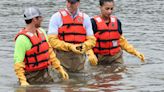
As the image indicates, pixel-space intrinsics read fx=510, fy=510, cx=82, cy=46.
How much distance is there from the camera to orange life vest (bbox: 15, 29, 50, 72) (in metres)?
9.67

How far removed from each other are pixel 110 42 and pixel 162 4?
1756 cm

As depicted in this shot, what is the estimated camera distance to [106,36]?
12266mm

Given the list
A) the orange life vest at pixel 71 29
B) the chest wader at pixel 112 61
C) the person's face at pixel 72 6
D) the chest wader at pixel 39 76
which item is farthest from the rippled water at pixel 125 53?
the person's face at pixel 72 6

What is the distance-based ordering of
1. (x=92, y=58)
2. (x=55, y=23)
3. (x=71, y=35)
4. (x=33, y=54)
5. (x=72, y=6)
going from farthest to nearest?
(x=92, y=58) < (x=71, y=35) < (x=55, y=23) < (x=72, y=6) < (x=33, y=54)

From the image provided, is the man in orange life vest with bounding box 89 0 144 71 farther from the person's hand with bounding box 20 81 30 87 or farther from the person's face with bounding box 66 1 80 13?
the person's hand with bounding box 20 81 30 87

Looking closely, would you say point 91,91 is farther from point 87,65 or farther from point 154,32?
point 154,32

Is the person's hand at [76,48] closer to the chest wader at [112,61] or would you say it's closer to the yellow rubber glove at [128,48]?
the chest wader at [112,61]

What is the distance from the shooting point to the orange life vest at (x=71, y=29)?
1085 centimetres

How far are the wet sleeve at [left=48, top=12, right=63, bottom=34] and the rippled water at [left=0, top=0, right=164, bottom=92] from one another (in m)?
1.10

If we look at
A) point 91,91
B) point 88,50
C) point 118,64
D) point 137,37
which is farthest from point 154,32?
point 91,91

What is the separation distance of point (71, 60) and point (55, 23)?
87cm

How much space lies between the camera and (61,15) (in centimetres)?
1080

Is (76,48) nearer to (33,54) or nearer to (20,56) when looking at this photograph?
(33,54)

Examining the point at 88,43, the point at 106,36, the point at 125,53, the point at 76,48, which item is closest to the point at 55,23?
the point at 76,48
